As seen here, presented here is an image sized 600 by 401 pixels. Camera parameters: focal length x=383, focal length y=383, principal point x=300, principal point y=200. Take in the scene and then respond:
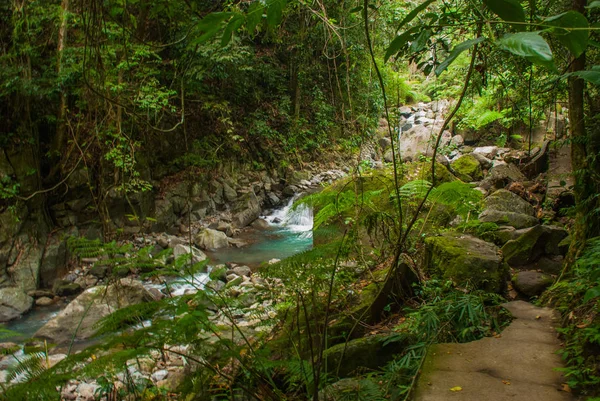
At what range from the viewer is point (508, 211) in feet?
16.7

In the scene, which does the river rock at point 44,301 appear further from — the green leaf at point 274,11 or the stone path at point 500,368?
the green leaf at point 274,11

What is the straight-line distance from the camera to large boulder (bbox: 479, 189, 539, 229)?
4742mm

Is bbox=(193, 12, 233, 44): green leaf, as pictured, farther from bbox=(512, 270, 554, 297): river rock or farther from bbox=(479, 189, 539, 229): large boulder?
bbox=(479, 189, 539, 229): large boulder

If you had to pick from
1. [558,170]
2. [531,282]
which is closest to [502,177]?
[558,170]

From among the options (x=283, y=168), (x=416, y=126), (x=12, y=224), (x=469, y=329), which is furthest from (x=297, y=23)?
(x=469, y=329)

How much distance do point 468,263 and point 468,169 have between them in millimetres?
5164

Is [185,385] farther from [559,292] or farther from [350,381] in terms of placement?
[559,292]

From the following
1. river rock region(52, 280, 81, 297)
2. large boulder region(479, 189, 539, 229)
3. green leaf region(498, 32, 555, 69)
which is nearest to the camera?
green leaf region(498, 32, 555, 69)

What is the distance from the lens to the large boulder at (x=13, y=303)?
578cm

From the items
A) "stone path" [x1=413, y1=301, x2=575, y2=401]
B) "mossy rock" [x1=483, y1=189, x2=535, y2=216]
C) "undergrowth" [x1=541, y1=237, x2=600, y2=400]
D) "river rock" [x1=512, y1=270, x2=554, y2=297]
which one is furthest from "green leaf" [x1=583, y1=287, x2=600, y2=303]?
"mossy rock" [x1=483, y1=189, x2=535, y2=216]

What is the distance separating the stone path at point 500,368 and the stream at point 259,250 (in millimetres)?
3649

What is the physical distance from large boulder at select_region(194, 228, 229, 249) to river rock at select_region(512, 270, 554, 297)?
252 inches

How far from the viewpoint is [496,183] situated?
6.57 m

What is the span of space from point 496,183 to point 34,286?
26.4 ft
